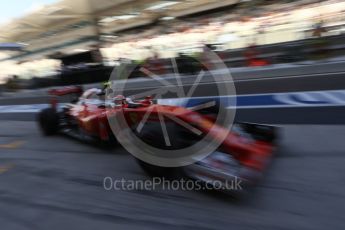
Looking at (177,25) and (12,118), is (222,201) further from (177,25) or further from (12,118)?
(177,25)

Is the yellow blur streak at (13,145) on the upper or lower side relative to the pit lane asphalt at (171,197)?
upper

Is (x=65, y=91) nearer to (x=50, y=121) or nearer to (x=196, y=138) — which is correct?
(x=50, y=121)

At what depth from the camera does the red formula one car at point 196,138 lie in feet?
9.95

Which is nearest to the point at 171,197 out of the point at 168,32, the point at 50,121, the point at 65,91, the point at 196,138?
the point at 196,138

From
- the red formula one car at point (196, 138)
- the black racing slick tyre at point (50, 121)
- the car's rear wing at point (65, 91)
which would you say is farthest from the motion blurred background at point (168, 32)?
the red formula one car at point (196, 138)

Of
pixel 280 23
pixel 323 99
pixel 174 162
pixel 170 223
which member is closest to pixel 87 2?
pixel 280 23

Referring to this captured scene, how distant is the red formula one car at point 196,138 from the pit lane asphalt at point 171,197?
191mm

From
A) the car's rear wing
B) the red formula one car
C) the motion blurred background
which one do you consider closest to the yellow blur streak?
the car's rear wing

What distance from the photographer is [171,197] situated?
3248 millimetres

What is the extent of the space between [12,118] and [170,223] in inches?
258

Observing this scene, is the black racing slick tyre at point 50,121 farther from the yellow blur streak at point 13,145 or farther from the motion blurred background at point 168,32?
the motion blurred background at point 168,32

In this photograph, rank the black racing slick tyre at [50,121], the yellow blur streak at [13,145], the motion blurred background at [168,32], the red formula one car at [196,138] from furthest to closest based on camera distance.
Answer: the motion blurred background at [168,32], the black racing slick tyre at [50,121], the yellow blur streak at [13,145], the red formula one car at [196,138]

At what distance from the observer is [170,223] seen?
2.83 metres

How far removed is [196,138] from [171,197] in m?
0.53
